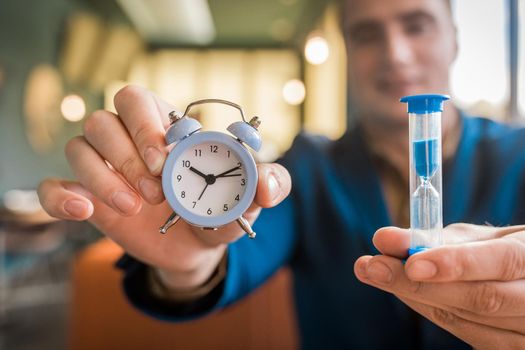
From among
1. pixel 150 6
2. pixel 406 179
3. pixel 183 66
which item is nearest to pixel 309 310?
pixel 406 179

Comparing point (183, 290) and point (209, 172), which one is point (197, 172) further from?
point (183, 290)

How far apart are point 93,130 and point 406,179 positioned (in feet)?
1.31

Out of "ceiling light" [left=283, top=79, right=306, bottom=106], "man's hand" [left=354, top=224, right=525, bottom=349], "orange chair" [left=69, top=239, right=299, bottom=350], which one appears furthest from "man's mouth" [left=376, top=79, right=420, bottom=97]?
"ceiling light" [left=283, top=79, right=306, bottom=106]

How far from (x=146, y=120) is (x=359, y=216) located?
42 centimetres

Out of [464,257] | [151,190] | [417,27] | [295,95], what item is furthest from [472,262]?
[295,95]

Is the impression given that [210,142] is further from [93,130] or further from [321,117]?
[321,117]

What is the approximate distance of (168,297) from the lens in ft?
1.98

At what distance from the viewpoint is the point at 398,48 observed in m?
0.71

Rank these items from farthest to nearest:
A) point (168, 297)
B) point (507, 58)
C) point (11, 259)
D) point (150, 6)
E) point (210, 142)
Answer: point (150, 6) < point (11, 259) < point (507, 58) < point (168, 297) < point (210, 142)

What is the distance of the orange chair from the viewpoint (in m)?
1.07

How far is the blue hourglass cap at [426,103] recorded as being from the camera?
36cm

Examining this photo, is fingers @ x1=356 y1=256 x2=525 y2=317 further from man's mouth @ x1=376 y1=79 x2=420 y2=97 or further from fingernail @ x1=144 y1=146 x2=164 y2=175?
man's mouth @ x1=376 y1=79 x2=420 y2=97

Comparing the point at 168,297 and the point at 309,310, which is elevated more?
the point at 168,297

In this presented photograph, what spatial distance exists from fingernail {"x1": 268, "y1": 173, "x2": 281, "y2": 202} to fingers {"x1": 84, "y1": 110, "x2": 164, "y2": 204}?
81mm
